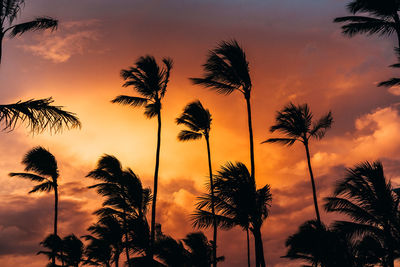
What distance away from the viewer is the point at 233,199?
9.92 m

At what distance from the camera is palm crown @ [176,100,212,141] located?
2386cm

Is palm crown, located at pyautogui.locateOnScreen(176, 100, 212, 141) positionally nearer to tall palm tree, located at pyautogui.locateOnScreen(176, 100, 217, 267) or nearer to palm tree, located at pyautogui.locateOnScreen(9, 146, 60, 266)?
tall palm tree, located at pyautogui.locateOnScreen(176, 100, 217, 267)

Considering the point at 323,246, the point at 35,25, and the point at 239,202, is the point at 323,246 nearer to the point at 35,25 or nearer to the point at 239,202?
the point at 239,202

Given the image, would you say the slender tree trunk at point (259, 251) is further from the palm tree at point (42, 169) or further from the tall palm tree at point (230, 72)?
the palm tree at point (42, 169)

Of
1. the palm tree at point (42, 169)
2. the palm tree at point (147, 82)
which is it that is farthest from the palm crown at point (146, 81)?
the palm tree at point (42, 169)

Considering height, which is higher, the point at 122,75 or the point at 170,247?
the point at 122,75

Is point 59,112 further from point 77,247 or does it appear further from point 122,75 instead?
point 77,247

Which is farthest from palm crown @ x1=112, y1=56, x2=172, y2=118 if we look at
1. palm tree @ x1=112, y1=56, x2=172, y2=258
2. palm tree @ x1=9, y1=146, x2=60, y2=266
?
palm tree @ x1=9, y1=146, x2=60, y2=266

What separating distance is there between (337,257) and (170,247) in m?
7.33

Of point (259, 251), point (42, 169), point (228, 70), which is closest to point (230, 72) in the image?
point (228, 70)

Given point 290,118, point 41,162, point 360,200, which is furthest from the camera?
point 41,162

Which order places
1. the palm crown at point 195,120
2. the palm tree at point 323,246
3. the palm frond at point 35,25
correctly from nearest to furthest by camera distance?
the palm frond at point 35,25 < the palm tree at point 323,246 < the palm crown at point 195,120

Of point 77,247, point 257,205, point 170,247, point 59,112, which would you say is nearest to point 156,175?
point 170,247

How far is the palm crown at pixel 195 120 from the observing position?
23859mm
